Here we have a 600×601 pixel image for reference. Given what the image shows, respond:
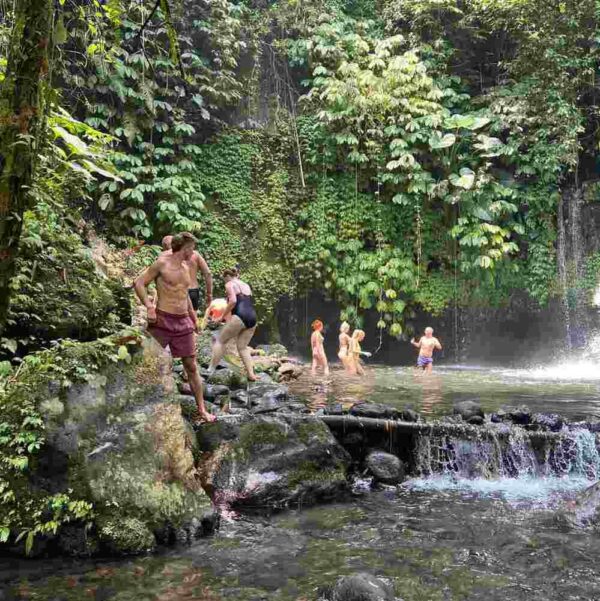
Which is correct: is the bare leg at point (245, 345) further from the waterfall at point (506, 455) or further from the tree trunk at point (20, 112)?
the tree trunk at point (20, 112)

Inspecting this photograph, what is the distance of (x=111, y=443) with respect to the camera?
450cm

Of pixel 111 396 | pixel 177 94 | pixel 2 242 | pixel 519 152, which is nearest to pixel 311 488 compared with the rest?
pixel 111 396

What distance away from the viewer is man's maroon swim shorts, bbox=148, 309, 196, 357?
607 centimetres

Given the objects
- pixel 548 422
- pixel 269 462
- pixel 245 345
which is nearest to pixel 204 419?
pixel 269 462

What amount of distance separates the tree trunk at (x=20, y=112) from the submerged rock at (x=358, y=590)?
8.46ft

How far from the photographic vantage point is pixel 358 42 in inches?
691

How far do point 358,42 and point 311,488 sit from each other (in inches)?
612

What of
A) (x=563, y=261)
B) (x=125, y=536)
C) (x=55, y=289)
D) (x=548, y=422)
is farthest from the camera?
(x=563, y=261)

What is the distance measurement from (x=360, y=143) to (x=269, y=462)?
13647mm

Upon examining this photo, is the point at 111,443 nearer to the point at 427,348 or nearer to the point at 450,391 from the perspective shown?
the point at 450,391

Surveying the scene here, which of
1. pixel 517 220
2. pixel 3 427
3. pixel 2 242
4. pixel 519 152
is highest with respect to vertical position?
pixel 519 152

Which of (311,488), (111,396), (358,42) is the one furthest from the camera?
(358,42)

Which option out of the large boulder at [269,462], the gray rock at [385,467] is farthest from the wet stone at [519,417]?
the large boulder at [269,462]

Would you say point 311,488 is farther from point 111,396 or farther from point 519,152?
point 519,152
